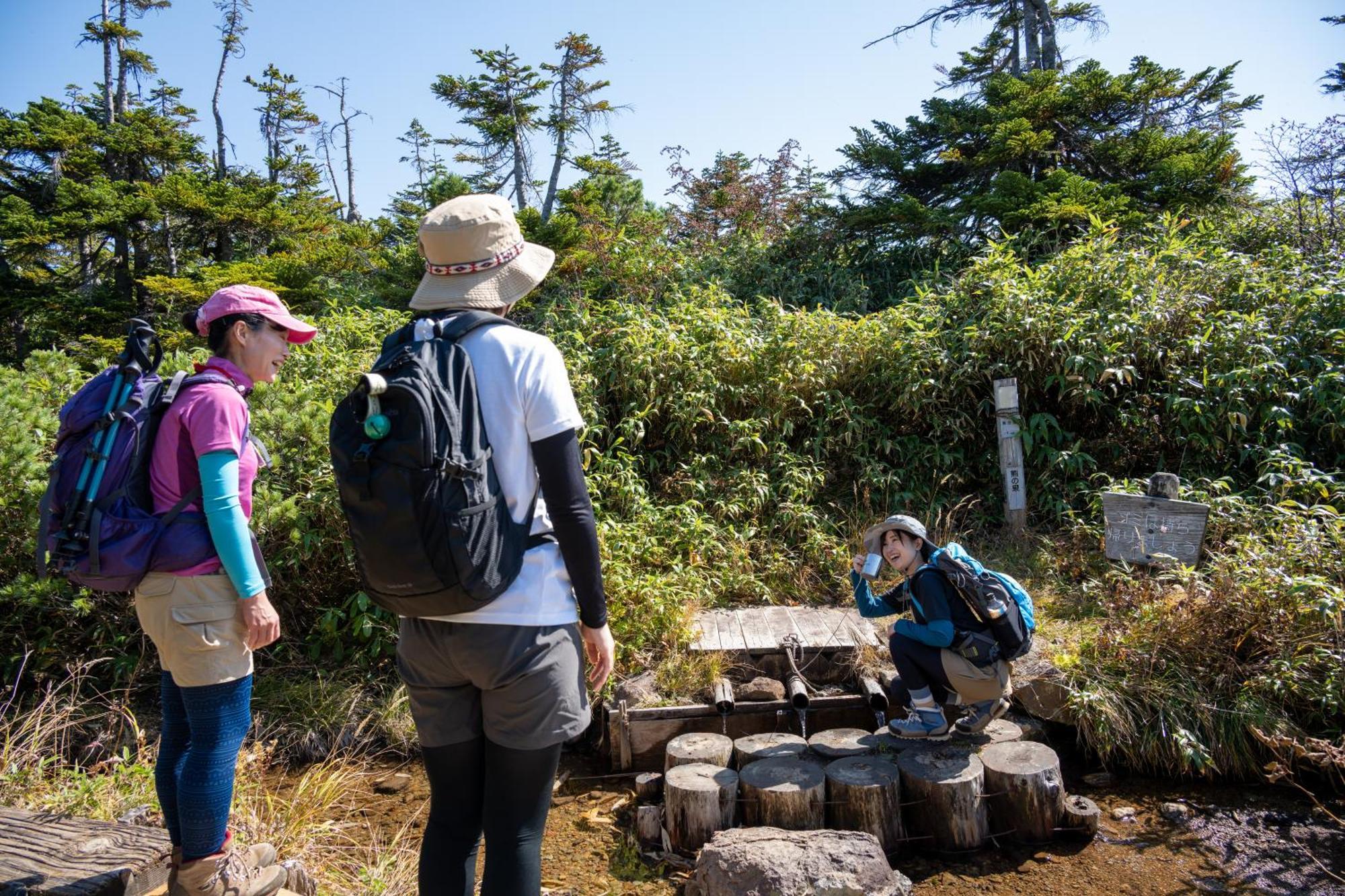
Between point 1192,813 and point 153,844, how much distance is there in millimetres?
3874

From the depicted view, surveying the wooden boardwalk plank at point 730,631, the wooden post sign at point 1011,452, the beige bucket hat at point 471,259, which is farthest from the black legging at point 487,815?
the wooden post sign at point 1011,452

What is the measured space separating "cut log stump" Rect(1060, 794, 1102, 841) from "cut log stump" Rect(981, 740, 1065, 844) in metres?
0.03

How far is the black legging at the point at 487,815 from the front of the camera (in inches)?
62.3

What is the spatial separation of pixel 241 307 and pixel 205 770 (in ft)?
3.90

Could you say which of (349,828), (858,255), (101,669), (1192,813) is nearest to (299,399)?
(101,669)

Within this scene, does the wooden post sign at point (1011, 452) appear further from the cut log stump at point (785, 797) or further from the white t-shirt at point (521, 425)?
the white t-shirt at point (521, 425)

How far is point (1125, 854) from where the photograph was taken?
10.3ft

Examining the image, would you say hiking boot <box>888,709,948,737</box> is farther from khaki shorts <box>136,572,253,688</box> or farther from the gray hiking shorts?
khaki shorts <box>136,572,253,688</box>

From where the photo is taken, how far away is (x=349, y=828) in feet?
11.0

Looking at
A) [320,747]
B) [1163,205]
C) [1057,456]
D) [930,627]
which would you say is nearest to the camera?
[930,627]

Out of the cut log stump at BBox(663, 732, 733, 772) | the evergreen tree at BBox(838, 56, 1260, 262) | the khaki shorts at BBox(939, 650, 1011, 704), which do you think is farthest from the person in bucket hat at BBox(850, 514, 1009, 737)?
the evergreen tree at BBox(838, 56, 1260, 262)

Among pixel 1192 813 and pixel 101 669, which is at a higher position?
pixel 101 669

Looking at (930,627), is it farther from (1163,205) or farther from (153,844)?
(1163,205)

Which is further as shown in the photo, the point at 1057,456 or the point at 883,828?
the point at 1057,456
